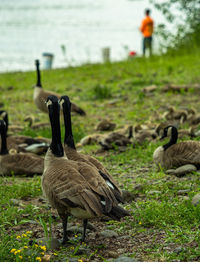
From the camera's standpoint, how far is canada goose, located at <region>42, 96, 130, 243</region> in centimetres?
421

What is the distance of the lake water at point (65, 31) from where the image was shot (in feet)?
77.9

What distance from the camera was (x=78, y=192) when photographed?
425cm

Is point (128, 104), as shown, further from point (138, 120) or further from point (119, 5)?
point (119, 5)

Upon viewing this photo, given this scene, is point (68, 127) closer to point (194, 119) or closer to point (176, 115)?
point (194, 119)

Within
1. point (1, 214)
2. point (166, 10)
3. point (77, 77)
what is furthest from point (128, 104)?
point (1, 214)

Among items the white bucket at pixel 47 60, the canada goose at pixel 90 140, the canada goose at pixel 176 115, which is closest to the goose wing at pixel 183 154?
the canada goose at pixel 90 140

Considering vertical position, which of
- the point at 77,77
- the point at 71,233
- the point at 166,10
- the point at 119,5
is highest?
the point at 119,5

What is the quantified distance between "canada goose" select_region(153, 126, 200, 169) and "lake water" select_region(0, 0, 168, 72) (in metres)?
11.0

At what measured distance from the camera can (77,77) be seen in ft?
53.8

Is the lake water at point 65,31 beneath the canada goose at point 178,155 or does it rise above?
above

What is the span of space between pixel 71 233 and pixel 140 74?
11147 millimetres

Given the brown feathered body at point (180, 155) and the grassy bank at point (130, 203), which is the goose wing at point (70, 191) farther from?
the brown feathered body at point (180, 155)

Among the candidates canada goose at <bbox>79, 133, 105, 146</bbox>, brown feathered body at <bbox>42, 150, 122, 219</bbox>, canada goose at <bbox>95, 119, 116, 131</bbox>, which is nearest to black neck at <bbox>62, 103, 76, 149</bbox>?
brown feathered body at <bbox>42, 150, 122, 219</bbox>

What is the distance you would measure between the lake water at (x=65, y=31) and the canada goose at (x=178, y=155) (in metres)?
11.0
